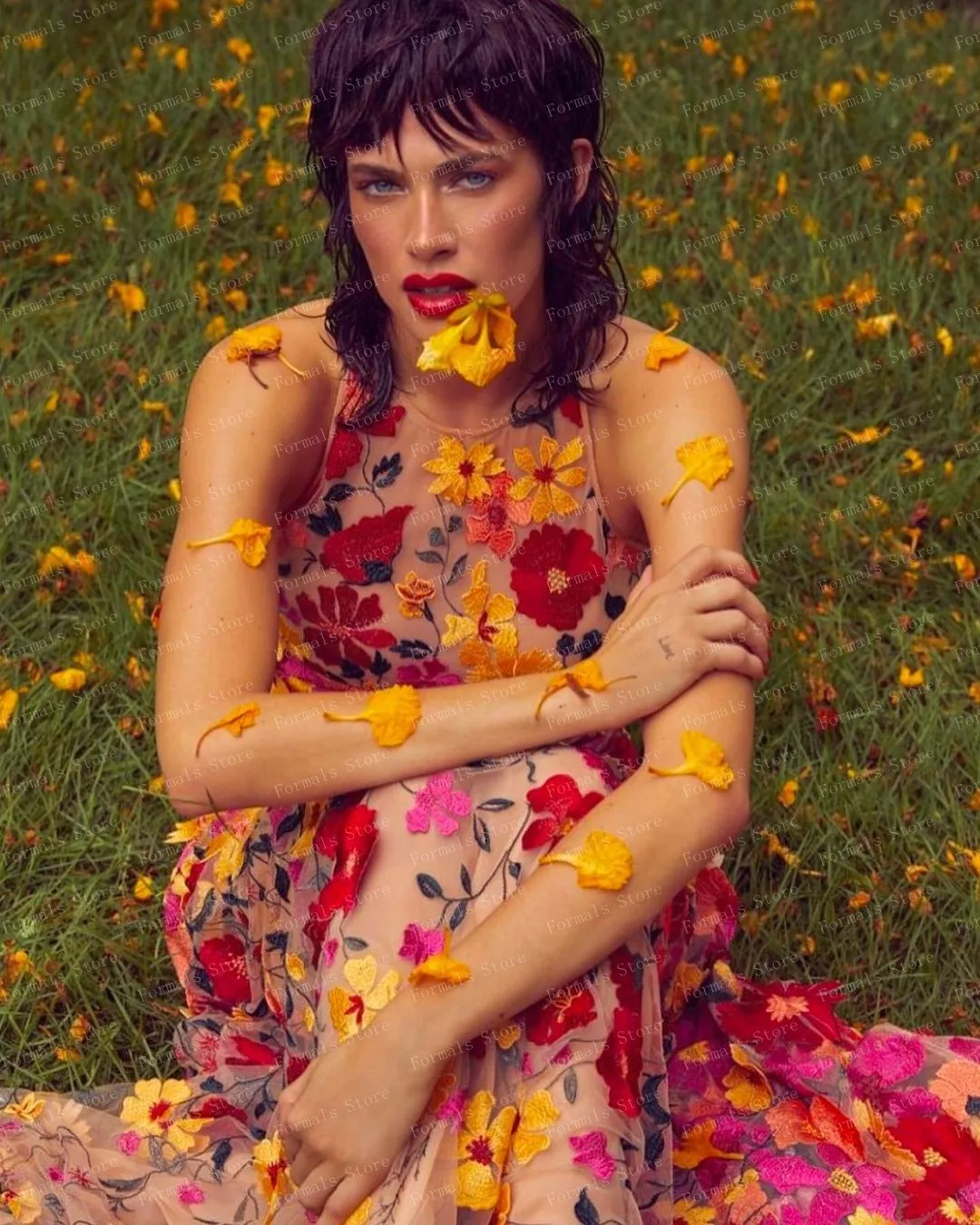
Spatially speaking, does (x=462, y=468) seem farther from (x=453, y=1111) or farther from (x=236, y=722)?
(x=453, y=1111)

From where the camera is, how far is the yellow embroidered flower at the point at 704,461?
7.47 ft

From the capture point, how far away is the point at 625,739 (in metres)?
2.48

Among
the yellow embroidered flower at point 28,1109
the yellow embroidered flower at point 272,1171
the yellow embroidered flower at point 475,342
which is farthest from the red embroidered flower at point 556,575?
the yellow embroidered flower at point 28,1109

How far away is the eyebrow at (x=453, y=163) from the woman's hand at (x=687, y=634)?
0.57m

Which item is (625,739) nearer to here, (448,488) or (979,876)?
(448,488)

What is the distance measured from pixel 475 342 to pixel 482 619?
0.45m

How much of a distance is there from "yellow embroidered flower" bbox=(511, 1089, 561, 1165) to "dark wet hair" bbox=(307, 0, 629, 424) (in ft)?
3.05

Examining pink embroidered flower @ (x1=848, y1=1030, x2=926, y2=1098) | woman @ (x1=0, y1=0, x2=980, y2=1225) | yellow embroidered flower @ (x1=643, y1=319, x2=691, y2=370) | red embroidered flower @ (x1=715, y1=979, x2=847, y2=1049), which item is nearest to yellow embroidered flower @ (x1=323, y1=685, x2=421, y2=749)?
woman @ (x1=0, y1=0, x2=980, y2=1225)

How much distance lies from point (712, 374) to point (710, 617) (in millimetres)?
403

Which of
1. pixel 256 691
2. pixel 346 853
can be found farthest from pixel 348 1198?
pixel 256 691

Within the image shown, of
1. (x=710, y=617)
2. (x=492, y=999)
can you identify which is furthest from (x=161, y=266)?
(x=492, y=999)

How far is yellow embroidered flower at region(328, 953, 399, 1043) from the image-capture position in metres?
2.02

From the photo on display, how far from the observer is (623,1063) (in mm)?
2047

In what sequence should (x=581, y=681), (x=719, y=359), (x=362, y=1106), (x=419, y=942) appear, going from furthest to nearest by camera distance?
(x=719, y=359) < (x=581, y=681) < (x=419, y=942) < (x=362, y=1106)
